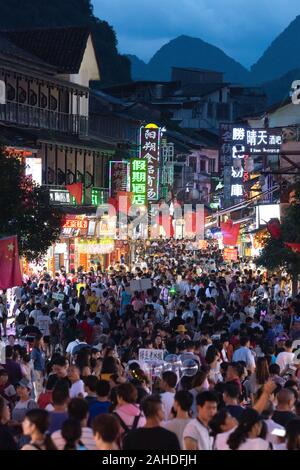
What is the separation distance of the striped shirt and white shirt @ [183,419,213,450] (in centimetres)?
90

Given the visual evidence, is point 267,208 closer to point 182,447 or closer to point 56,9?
point 182,447

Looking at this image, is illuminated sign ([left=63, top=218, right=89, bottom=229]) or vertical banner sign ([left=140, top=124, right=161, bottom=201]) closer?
illuminated sign ([left=63, top=218, right=89, bottom=229])

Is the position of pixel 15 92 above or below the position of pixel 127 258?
above

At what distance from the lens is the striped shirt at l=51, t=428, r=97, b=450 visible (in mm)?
8849

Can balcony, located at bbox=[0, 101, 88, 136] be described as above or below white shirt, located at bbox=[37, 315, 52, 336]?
above

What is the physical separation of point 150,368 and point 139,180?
46.9 m

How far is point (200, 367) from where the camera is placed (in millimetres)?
16047

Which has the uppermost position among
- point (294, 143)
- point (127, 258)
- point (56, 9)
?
point (56, 9)

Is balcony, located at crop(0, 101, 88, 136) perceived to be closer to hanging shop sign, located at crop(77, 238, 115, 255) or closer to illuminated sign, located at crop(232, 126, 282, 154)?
hanging shop sign, located at crop(77, 238, 115, 255)

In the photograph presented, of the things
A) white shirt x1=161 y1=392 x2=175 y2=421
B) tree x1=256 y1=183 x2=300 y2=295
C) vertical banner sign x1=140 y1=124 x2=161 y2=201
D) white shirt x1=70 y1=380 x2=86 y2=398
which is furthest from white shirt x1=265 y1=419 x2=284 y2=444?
vertical banner sign x1=140 y1=124 x2=161 y2=201

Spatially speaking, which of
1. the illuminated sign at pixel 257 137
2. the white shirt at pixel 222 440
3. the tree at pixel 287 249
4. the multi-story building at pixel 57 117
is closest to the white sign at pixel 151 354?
the white shirt at pixel 222 440

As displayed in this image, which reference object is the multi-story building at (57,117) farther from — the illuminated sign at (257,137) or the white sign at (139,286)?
the white sign at (139,286)

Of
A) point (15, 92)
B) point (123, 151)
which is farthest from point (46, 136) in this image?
point (123, 151)
